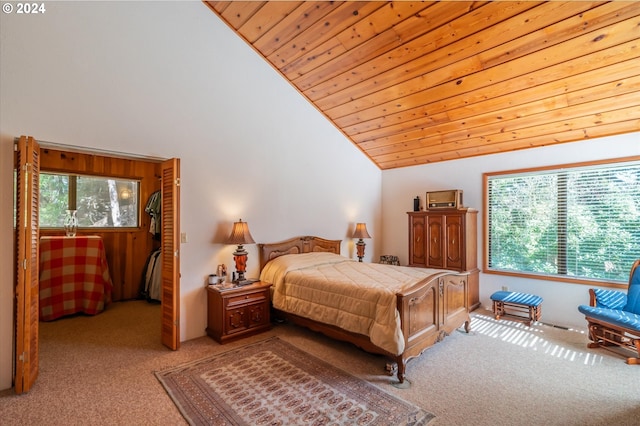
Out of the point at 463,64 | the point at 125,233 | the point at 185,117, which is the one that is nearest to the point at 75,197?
the point at 125,233

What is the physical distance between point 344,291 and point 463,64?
2.77m

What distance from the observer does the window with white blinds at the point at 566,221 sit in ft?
12.3

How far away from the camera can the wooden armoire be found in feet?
15.1

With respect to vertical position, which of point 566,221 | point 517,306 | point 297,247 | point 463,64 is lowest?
point 517,306

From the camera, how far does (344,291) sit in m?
3.07

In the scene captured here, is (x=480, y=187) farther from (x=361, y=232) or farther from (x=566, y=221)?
(x=361, y=232)

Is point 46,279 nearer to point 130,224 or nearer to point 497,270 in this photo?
point 130,224

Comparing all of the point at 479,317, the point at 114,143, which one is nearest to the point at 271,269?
the point at 114,143

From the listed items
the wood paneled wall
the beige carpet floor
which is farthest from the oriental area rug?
the wood paneled wall

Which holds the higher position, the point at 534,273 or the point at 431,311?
the point at 534,273

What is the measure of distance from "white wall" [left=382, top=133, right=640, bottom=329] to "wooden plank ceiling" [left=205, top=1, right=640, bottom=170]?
0.52ft

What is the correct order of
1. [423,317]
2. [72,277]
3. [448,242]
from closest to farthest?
[423,317] < [72,277] < [448,242]

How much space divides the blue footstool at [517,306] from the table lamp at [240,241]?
345cm

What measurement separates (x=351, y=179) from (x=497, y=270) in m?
2.80
